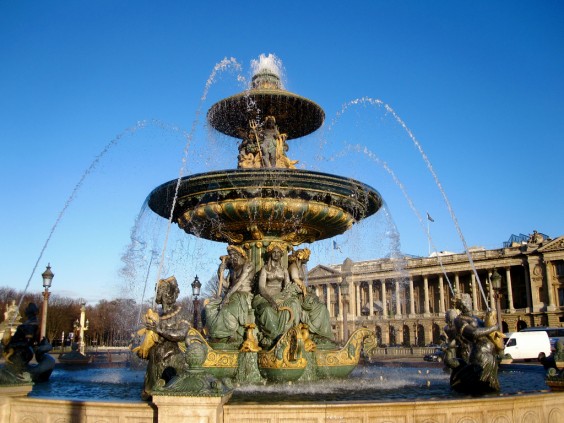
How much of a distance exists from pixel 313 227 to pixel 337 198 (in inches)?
38.3

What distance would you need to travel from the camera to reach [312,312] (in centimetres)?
963

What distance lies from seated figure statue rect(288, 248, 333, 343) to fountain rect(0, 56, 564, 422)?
0.7 inches

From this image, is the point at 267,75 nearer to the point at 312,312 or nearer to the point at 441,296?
the point at 312,312

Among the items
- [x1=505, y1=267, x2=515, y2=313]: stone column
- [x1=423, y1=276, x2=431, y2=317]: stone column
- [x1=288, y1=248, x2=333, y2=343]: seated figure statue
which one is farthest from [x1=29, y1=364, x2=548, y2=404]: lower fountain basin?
[x1=423, y1=276, x2=431, y2=317]: stone column

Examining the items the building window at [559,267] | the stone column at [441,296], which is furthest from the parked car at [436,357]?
the stone column at [441,296]

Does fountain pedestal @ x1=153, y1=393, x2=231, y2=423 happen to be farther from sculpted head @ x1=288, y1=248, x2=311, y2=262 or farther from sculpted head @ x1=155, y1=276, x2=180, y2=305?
sculpted head @ x1=288, y1=248, x2=311, y2=262

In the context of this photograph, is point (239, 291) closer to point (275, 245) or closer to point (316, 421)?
point (275, 245)

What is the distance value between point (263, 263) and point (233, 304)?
3.52ft

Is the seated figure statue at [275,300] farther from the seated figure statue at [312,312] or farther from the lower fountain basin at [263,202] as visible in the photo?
the lower fountain basin at [263,202]

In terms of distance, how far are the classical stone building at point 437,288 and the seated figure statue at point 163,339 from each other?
63.7 m

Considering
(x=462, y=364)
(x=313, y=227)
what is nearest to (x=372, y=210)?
(x=313, y=227)

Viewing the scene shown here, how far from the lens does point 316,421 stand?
475 cm

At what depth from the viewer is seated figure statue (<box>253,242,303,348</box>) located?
901cm

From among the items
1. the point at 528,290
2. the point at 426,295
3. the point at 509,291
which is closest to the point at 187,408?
the point at 528,290
